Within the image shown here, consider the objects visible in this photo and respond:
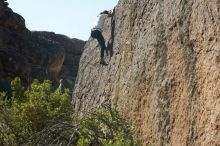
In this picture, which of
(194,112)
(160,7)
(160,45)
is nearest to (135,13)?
(160,7)

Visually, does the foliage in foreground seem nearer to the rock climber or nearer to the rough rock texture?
the rock climber

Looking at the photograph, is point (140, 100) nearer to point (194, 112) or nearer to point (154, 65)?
point (154, 65)

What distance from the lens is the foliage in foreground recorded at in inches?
261

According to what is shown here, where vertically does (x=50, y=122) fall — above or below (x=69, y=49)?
below

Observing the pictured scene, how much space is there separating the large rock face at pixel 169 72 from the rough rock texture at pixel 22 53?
17622 millimetres

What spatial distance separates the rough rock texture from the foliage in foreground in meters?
16.6

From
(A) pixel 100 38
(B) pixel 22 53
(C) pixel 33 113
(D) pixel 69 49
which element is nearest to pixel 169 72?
(C) pixel 33 113

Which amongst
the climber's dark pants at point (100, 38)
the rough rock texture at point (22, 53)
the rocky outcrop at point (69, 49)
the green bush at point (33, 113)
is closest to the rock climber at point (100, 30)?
the climber's dark pants at point (100, 38)

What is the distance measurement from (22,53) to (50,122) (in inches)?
856

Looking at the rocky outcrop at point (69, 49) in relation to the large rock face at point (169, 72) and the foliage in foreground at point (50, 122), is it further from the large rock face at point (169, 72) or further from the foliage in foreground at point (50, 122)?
the large rock face at point (169, 72)

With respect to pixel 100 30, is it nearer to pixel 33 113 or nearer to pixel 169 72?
pixel 33 113

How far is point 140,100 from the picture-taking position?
6.79 m

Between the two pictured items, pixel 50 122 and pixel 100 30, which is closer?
pixel 50 122

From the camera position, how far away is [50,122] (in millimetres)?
7387
